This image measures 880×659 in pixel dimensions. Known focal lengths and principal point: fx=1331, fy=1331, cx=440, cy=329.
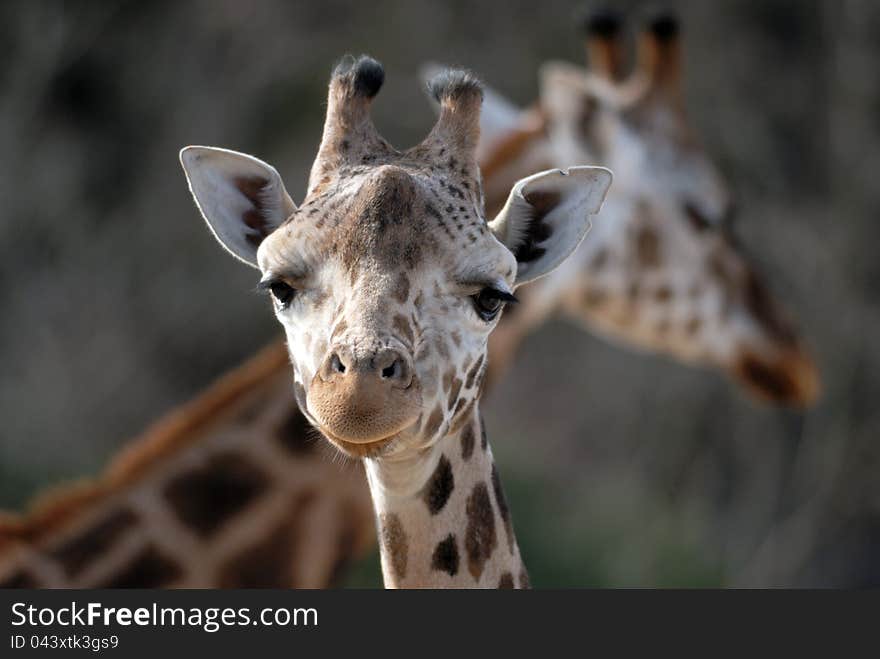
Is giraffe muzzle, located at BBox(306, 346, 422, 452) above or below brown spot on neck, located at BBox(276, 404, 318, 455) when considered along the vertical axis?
below

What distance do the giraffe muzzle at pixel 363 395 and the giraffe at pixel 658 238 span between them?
10.5 feet

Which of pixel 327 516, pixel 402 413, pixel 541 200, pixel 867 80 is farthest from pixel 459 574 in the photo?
pixel 867 80

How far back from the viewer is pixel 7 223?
10633mm

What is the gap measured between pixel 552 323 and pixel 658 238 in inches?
225

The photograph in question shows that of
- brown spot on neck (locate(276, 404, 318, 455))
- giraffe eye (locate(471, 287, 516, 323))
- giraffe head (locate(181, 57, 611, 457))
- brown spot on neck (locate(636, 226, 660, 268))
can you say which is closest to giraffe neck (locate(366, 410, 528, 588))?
giraffe head (locate(181, 57, 611, 457))

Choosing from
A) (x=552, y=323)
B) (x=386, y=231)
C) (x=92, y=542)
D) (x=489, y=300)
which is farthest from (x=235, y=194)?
(x=552, y=323)

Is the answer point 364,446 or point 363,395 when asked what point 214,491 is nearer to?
point 364,446

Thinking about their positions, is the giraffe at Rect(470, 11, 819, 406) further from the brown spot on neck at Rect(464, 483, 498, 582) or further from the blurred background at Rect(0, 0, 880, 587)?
the brown spot on neck at Rect(464, 483, 498, 582)

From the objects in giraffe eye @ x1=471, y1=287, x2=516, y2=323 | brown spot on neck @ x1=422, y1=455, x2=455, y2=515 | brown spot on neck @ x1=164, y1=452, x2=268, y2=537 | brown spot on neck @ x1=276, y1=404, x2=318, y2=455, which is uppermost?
brown spot on neck @ x1=276, y1=404, x2=318, y2=455

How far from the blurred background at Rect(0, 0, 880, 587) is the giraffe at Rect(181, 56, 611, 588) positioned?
502cm

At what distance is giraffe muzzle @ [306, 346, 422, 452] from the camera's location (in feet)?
7.93

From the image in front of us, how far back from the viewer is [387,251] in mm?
2648

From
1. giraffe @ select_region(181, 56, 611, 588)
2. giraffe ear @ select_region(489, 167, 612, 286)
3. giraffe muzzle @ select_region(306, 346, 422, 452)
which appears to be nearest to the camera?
giraffe muzzle @ select_region(306, 346, 422, 452)

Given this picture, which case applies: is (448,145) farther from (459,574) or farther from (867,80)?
(867,80)
